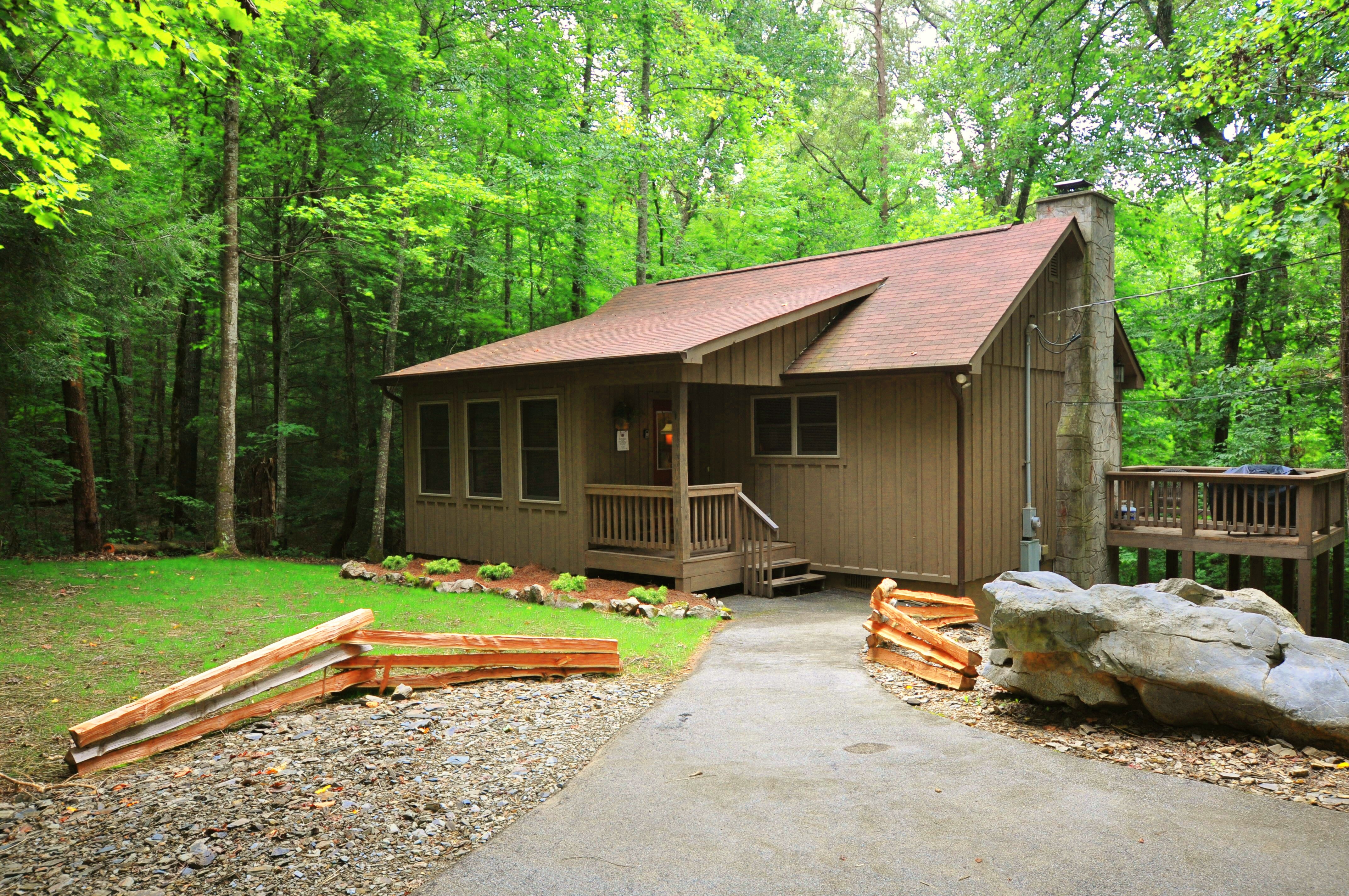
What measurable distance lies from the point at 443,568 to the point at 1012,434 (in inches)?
322

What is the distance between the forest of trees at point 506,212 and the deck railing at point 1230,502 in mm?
2084

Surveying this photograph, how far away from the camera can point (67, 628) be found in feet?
26.5

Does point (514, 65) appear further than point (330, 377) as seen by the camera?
No

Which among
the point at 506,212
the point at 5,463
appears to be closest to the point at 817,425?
the point at 506,212

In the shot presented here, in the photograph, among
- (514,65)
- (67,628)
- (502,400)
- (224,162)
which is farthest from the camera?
(514,65)

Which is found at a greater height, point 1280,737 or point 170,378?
point 170,378

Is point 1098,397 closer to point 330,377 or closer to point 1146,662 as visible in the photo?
point 1146,662

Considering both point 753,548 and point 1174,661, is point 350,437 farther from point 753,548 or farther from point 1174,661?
point 1174,661

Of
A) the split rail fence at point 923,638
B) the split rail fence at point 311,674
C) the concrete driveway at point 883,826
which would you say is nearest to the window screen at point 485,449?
the split rail fence at point 311,674

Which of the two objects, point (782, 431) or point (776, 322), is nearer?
point (776, 322)

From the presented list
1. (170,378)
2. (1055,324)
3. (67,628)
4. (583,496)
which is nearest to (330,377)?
(170,378)

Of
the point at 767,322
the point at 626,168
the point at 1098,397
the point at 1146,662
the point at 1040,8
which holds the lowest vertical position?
the point at 1146,662

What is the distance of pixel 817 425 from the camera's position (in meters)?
12.2

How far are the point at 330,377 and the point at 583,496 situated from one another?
11.5 metres
